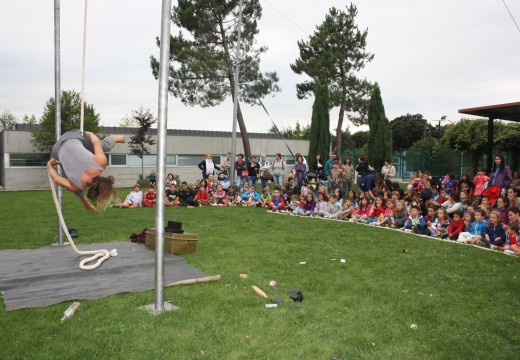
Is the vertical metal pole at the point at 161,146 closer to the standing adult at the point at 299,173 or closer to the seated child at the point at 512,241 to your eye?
the seated child at the point at 512,241

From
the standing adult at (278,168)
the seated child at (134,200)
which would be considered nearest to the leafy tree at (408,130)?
the standing adult at (278,168)

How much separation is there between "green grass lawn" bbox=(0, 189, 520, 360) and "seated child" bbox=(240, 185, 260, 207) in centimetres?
632

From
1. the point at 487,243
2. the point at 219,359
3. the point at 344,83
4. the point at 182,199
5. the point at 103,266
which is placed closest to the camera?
the point at 219,359

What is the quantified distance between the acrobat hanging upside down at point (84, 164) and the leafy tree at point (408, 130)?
2232 inches

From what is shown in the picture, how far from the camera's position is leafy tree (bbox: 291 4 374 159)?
82.4 feet

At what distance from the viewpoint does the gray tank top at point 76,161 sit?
444 cm

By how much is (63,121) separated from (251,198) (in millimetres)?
14197

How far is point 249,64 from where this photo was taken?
889 inches

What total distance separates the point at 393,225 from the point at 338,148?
57.6ft

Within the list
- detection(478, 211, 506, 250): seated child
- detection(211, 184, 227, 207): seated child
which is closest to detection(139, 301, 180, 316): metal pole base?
detection(478, 211, 506, 250): seated child

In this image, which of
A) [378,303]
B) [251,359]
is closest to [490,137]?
[378,303]

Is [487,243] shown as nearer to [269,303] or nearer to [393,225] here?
[393,225]

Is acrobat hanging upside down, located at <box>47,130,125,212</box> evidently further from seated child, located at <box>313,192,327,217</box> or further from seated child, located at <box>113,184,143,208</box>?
seated child, located at <box>113,184,143,208</box>

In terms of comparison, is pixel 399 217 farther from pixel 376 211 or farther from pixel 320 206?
pixel 320 206
